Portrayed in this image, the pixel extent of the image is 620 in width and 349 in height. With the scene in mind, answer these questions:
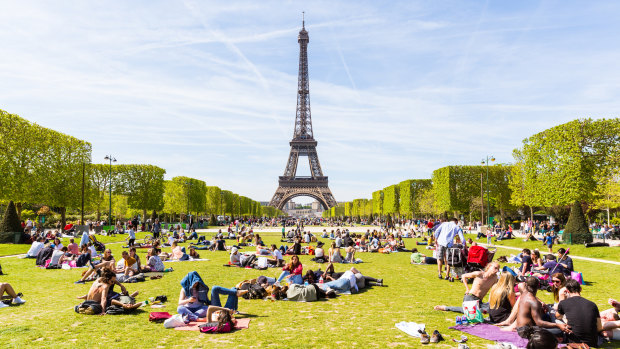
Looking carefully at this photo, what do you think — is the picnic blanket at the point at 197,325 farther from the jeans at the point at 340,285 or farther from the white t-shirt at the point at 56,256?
the white t-shirt at the point at 56,256

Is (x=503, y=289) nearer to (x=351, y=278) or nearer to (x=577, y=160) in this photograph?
(x=351, y=278)

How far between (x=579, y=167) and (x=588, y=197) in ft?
6.81

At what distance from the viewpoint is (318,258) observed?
59.8ft

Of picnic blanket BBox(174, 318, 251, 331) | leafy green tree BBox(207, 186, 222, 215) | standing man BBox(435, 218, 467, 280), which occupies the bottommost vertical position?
picnic blanket BBox(174, 318, 251, 331)

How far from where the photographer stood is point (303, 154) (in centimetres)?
10044

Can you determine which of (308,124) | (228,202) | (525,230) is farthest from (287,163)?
(525,230)

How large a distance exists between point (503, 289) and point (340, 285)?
4204 mm

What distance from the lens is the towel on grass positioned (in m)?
6.95

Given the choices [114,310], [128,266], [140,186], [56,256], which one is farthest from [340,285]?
[140,186]

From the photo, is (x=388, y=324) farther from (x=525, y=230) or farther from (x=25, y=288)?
(x=525, y=230)

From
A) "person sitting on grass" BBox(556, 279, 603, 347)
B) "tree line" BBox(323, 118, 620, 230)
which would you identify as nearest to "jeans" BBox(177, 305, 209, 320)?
"person sitting on grass" BBox(556, 279, 603, 347)

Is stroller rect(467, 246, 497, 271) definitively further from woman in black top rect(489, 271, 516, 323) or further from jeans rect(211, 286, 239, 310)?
jeans rect(211, 286, 239, 310)

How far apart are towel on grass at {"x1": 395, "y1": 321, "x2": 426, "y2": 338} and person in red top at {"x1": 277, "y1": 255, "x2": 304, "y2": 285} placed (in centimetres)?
414

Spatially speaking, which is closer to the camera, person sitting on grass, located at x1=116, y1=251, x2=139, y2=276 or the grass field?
the grass field
